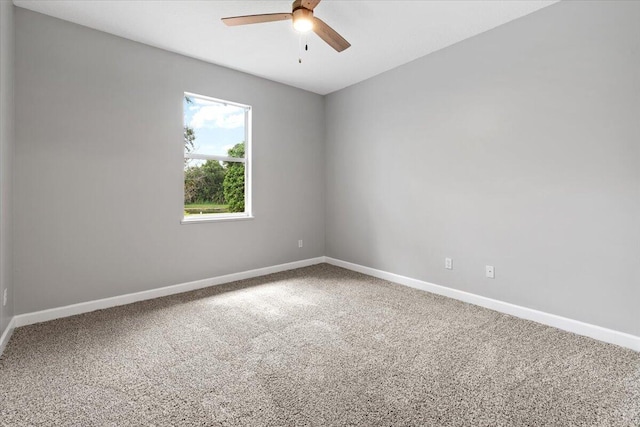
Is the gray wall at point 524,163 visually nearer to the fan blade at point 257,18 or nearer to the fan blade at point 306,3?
the fan blade at point 306,3

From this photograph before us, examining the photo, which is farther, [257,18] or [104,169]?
[104,169]

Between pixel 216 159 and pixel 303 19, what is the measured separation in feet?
6.94

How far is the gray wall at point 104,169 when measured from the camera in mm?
2652

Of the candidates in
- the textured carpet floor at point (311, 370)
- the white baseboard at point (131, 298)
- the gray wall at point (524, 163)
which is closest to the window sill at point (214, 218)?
the white baseboard at point (131, 298)

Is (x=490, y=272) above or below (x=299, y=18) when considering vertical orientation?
below

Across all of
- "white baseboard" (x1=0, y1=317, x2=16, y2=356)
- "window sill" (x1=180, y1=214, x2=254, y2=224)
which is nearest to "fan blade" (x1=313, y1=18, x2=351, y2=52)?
"window sill" (x1=180, y1=214, x2=254, y2=224)

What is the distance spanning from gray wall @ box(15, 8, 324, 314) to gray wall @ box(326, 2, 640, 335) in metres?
1.95

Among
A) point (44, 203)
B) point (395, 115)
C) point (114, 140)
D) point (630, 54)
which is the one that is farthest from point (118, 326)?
point (630, 54)

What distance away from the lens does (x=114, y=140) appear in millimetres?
3027

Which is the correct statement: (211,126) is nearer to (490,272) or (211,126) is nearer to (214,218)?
(214,218)

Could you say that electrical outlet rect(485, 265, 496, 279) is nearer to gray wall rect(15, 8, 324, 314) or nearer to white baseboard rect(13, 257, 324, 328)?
white baseboard rect(13, 257, 324, 328)

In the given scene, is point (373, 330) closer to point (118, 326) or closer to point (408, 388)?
point (408, 388)

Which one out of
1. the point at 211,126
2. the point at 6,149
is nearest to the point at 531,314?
the point at 211,126

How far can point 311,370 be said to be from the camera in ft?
6.40
